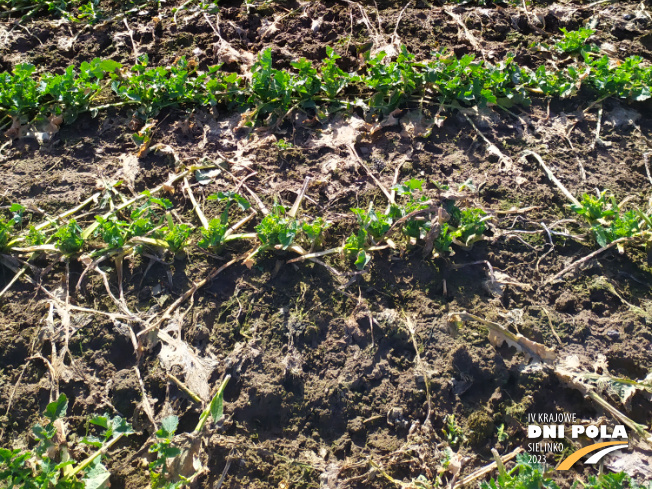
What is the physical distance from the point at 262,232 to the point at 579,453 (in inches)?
64.7

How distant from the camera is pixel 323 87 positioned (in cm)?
327

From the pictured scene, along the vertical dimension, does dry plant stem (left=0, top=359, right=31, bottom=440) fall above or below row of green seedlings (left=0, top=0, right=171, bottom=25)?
below

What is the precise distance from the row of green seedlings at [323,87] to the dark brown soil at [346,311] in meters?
0.11

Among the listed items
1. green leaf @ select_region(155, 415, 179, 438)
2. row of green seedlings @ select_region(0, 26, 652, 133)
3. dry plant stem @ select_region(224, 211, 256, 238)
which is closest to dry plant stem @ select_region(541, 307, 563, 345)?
row of green seedlings @ select_region(0, 26, 652, 133)

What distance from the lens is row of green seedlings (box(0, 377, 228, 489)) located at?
193cm

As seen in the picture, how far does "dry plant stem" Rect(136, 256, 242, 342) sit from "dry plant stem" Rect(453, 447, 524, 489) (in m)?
1.42

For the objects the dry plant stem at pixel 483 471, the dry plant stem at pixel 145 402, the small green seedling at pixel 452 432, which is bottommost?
the dry plant stem at pixel 483 471

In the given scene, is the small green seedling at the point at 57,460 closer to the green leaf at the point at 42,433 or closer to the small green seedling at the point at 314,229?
the green leaf at the point at 42,433

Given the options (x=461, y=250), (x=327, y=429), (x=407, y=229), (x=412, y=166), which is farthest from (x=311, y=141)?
(x=327, y=429)

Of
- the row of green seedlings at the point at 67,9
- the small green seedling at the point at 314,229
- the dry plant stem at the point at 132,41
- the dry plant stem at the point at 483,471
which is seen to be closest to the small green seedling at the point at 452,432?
the dry plant stem at the point at 483,471

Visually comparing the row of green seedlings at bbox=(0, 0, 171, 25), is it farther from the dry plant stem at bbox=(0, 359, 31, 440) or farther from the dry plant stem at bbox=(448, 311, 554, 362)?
the dry plant stem at bbox=(448, 311, 554, 362)

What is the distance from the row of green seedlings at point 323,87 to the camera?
322 cm

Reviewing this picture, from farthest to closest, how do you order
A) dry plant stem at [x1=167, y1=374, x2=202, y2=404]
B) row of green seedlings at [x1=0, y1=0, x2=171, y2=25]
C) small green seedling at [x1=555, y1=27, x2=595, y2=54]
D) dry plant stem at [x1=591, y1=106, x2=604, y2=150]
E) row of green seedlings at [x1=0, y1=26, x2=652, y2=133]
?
row of green seedlings at [x1=0, y1=0, x2=171, y2=25], small green seedling at [x1=555, y1=27, x2=595, y2=54], row of green seedlings at [x1=0, y1=26, x2=652, y2=133], dry plant stem at [x1=591, y1=106, x2=604, y2=150], dry plant stem at [x1=167, y1=374, x2=202, y2=404]

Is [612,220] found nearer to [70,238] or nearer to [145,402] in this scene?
[145,402]
